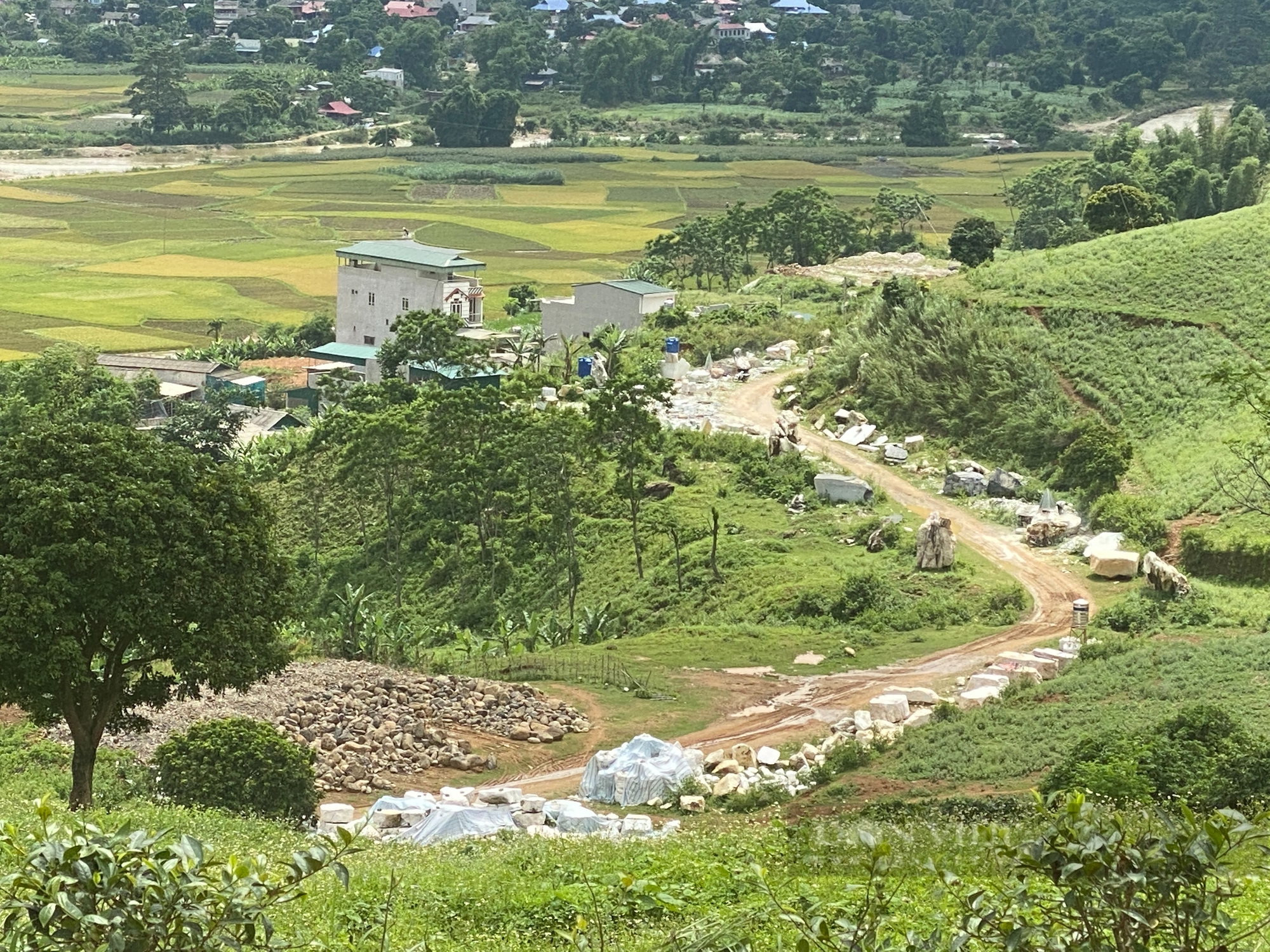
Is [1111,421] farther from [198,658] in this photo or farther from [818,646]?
[198,658]

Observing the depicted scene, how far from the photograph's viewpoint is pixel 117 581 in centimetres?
1817

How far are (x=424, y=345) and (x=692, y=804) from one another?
1242 inches

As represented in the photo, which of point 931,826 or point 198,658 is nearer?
point 931,826

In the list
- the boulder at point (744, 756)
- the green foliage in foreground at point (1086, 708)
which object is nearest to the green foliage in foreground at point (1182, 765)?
the green foliage in foreground at point (1086, 708)

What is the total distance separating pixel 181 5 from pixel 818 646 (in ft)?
492

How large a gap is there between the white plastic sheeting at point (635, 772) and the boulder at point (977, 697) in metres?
4.23

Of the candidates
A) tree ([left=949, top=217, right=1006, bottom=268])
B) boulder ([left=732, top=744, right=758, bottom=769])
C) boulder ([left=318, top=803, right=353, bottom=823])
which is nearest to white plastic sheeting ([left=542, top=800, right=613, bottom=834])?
boulder ([left=318, top=803, right=353, bottom=823])

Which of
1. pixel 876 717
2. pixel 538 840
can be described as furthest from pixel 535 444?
pixel 538 840

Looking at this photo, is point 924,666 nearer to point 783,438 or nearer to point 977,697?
point 977,697

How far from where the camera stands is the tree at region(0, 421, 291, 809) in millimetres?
Result: 17766

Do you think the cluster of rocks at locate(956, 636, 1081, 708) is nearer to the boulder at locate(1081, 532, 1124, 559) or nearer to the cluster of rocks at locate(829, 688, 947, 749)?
the cluster of rocks at locate(829, 688, 947, 749)

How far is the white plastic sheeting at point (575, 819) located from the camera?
60.1 ft

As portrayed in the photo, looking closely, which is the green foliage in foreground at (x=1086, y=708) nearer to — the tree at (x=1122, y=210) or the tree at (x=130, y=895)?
the tree at (x=130, y=895)

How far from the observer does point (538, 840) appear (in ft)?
50.2
